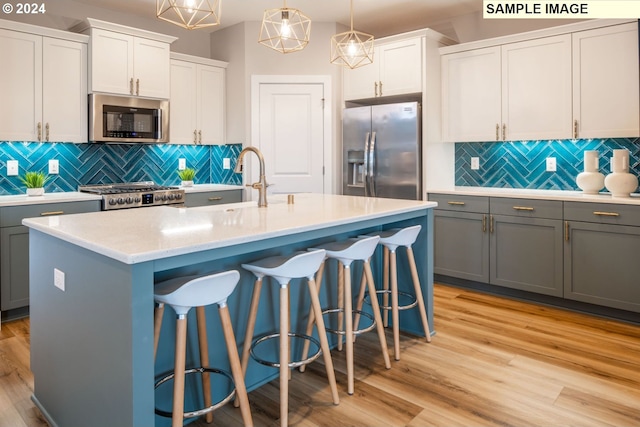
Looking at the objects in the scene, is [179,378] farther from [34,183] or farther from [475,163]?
[475,163]

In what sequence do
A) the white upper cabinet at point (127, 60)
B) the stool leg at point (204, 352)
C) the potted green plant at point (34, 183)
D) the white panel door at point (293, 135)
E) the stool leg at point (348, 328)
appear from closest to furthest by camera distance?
the stool leg at point (204, 352) → the stool leg at point (348, 328) → the potted green plant at point (34, 183) → the white upper cabinet at point (127, 60) → the white panel door at point (293, 135)

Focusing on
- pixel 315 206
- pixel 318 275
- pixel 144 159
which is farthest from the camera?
pixel 144 159

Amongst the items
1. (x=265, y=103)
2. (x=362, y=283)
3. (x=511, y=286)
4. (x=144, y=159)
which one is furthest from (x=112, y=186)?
(x=511, y=286)

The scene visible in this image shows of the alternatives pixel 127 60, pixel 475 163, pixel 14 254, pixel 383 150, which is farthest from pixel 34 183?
pixel 475 163

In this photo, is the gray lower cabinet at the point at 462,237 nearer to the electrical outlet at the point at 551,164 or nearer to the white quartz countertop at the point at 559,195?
the white quartz countertop at the point at 559,195

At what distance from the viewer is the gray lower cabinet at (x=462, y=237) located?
411cm

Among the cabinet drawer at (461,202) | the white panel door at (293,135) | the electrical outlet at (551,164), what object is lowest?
the cabinet drawer at (461,202)

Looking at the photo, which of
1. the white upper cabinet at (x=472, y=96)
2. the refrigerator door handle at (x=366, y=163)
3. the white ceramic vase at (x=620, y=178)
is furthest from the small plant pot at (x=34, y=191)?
the white ceramic vase at (x=620, y=178)

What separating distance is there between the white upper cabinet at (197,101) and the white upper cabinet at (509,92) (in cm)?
239

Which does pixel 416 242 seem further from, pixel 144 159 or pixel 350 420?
pixel 144 159

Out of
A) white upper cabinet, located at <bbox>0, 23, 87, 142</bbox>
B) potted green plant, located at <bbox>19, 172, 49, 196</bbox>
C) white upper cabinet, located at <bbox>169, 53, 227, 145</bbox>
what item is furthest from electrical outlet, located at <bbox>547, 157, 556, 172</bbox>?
potted green plant, located at <bbox>19, 172, 49, 196</bbox>

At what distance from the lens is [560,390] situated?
2428 mm

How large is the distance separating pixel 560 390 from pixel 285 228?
166 cm

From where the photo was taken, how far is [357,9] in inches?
180
